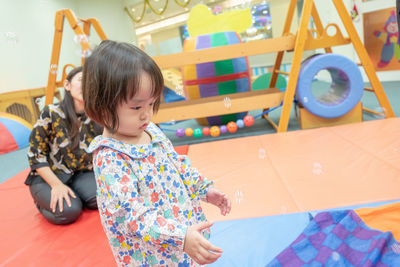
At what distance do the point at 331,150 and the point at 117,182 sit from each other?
1487mm

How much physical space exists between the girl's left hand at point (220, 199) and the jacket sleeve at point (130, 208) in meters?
0.18

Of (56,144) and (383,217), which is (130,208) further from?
(56,144)

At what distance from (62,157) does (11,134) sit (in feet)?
6.72

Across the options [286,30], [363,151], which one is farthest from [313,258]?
[286,30]

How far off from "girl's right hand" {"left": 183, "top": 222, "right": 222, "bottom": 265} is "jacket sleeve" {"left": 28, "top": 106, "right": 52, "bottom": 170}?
103cm

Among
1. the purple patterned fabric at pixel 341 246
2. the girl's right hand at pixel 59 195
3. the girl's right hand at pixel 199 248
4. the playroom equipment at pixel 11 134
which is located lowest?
the playroom equipment at pixel 11 134

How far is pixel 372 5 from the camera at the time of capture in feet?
12.3

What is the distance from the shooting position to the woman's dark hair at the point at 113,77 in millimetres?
477

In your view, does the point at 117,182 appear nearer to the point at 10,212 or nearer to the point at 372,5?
the point at 10,212

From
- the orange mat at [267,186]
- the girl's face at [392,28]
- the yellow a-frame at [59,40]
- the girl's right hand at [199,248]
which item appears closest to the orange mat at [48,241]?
the orange mat at [267,186]

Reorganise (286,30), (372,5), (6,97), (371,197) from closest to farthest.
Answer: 1. (371,197)
2. (286,30)
3. (6,97)
4. (372,5)

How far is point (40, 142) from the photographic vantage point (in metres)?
1.25

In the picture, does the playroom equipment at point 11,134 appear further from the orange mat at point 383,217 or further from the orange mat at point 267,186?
the orange mat at point 383,217

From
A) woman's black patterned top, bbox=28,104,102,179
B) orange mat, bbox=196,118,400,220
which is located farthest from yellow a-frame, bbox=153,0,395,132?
woman's black patterned top, bbox=28,104,102,179
